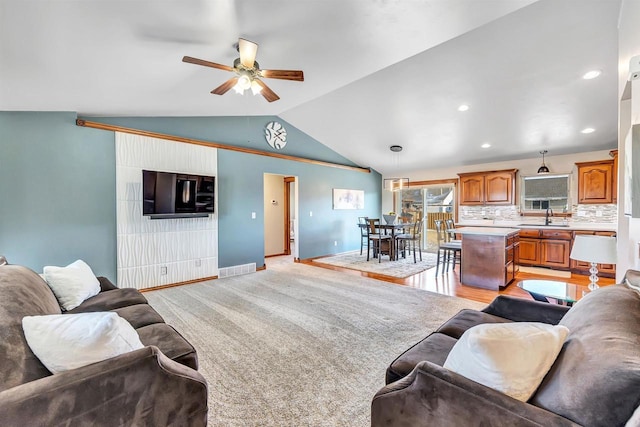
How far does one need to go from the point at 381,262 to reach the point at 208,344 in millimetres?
4351

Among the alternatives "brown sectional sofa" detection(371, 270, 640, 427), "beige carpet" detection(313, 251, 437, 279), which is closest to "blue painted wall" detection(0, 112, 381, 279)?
"beige carpet" detection(313, 251, 437, 279)

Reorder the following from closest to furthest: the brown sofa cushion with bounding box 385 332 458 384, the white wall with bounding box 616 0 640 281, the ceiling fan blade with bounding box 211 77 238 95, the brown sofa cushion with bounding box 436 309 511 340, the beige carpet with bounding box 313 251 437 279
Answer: the brown sofa cushion with bounding box 385 332 458 384, the brown sofa cushion with bounding box 436 309 511 340, the white wall with bounding box 616 0 640 281, the ceiling fan blade with bounding box 211 77 238 95, the beige carpet with bounding box 313 251 437 279

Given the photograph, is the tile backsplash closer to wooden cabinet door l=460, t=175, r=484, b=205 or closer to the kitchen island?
wooden cabinet door l=460, t=175, r=484, b=205

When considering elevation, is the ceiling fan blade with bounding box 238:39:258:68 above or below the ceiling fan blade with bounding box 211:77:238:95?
above

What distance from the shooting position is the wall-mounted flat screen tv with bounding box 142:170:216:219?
4.11 metres

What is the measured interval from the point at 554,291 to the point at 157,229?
5.04 metres

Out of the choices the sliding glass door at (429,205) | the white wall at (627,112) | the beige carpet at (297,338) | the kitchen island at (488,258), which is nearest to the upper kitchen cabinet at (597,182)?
the kitchen island at (488,258)

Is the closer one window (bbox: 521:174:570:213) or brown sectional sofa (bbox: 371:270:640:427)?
brown sectional sofa (bbox: 371:270:640:427)

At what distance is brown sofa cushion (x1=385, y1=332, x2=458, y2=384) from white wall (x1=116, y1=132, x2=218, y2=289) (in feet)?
13.6

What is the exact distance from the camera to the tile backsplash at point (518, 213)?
519 cm

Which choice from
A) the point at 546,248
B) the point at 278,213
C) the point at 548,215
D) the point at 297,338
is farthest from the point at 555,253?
the point at 278,213

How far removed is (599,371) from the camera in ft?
2.73

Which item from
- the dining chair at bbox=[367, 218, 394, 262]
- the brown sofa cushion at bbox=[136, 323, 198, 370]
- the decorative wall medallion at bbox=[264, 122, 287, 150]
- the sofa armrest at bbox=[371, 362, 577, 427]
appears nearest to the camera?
the sofa armrest at bbox=[371, 362, 577, 427]

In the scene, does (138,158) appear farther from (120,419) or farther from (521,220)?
(521,220)
